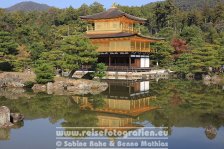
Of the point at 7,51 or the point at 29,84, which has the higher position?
the point at 7,51

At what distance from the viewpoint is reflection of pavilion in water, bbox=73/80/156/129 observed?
1574 cm

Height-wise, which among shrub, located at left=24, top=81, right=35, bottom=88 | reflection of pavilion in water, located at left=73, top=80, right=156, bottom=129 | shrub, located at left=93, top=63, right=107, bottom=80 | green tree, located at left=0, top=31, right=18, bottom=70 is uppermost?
green tree, located at left=0, top=31, right=18, bottom=70

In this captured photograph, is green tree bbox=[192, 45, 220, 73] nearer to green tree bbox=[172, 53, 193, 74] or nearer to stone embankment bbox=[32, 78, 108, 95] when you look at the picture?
green tree bbox=[172, 53, 193, 74]

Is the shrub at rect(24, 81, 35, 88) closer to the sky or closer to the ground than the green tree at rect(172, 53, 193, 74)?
closer to the ground

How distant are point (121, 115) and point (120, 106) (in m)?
2.76

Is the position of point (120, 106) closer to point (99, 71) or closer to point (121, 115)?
point (121, 115)

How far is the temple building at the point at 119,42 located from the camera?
39781 mm

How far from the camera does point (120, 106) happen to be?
19969mm

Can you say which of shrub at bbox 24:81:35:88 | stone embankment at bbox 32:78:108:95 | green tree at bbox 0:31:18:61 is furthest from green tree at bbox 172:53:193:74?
green tree at bbox 0:31:18:61

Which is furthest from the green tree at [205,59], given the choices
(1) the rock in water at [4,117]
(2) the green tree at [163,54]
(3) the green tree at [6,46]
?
(1) the rock in water at [4,117]

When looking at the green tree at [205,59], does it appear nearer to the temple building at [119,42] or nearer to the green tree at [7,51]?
the temple building at [119,42]

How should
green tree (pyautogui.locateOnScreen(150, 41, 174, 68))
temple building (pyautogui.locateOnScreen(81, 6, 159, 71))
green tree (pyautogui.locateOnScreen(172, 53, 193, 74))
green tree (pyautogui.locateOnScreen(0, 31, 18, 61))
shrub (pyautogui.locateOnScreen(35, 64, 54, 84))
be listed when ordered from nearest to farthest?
shrub (pyautogui.locateOnScreen(35, 64, 54, 84))
green tree (pyautogui.locateOnScreen(0, 31, 18, 61))
green tree (pyautogui.locateOnScreen(172, 53, 193, 74))
temple building (pyautogui.locateOnScreen(81, 6, 159, 71))
green tree (pyautogui.locateOnScreen(150, 41, 174, 68))

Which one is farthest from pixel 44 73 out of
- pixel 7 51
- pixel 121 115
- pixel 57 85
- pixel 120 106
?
pixel 121 115

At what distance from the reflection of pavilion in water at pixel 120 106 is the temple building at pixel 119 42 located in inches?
501
